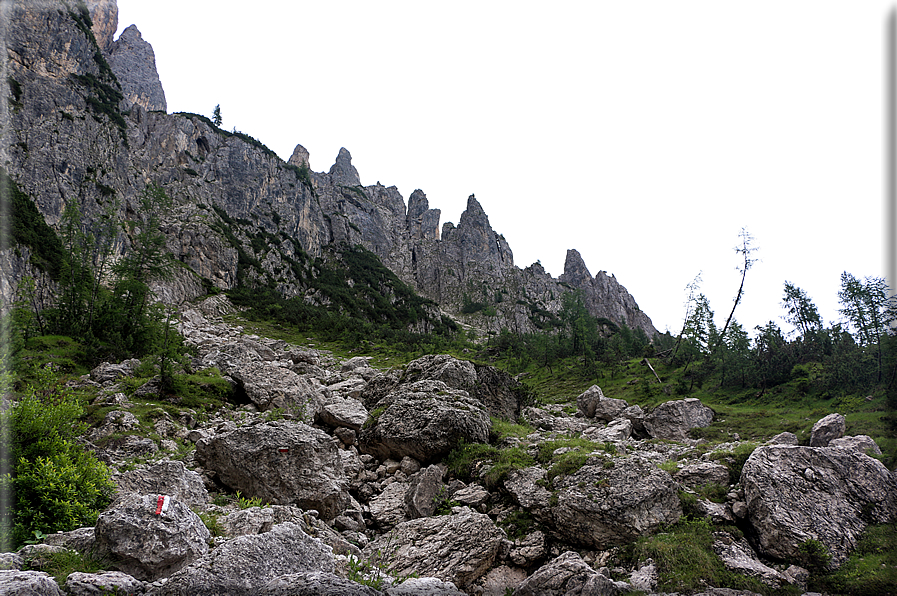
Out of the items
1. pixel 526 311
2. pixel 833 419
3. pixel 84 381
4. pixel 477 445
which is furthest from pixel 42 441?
pixel 526 311

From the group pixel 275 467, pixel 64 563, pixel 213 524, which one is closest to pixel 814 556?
pixel 213 524

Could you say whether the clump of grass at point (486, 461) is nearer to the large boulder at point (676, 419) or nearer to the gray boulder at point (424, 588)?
the gray boulder at point (424, 588)

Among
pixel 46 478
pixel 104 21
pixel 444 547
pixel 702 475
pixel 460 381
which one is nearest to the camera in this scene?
pixel 46 478

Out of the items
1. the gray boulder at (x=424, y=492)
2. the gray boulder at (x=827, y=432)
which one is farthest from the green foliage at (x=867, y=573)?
the gray boulder at (x=827, y=432)

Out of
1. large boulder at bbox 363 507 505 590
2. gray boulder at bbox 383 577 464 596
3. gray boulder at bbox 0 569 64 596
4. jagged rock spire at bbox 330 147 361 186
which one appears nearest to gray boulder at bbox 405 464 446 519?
large boulder at bbox 363 507 505 590

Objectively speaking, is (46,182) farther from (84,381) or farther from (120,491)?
(120,491)

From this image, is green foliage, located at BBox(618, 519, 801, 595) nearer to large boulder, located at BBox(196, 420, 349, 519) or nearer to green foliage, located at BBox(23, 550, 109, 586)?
large boulder, located at BBox(196, 420, 349, 519)

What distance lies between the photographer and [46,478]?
6.47 metres

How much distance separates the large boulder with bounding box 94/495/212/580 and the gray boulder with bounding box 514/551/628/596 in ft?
19.8

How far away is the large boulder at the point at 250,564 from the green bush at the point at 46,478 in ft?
9.43

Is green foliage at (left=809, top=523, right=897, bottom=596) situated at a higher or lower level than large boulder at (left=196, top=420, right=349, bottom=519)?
lower

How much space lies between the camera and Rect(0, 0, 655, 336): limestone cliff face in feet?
206

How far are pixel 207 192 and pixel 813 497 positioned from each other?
11513 cm

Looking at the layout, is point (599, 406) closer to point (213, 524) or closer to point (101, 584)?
point (213, 524)
